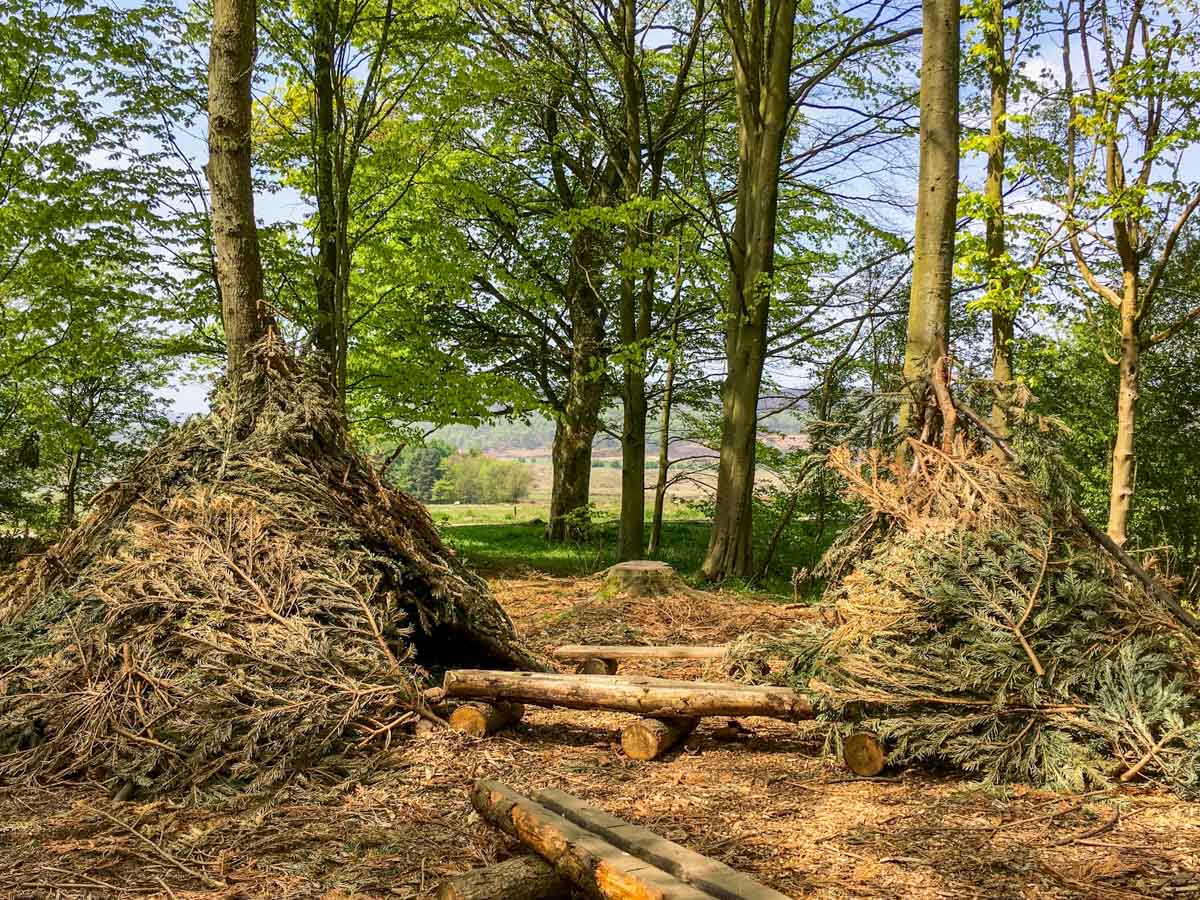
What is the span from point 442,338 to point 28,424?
302 inches

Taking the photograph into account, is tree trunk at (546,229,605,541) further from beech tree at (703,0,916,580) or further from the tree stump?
the tree stump

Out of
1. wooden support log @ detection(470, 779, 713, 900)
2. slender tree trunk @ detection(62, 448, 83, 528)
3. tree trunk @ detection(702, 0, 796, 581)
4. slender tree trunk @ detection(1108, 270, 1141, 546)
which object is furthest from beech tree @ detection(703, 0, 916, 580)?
slender tree trunk @ detection(62, 448, 83, 528)

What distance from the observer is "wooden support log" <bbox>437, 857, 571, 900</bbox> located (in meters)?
2.60

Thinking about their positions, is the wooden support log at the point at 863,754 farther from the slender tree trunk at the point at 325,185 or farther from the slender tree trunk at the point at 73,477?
the slender tree trunk at the point at 73,477

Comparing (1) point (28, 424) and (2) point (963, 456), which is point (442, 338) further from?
(2) point (963, 456)

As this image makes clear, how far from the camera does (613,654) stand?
Result: 235 inches

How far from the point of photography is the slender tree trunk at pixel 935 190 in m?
5.99

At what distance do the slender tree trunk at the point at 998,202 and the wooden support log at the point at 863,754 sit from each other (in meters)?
8.74

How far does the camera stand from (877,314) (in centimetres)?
1384

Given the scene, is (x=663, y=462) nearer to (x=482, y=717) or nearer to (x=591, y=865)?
(x=482, y=717)

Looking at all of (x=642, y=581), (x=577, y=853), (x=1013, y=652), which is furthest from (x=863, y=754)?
(x=642, y=581)

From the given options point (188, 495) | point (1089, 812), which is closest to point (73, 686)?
point (188, 495)

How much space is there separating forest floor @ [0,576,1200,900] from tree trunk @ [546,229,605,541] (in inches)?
498

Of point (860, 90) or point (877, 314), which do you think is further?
point (860, 90)
